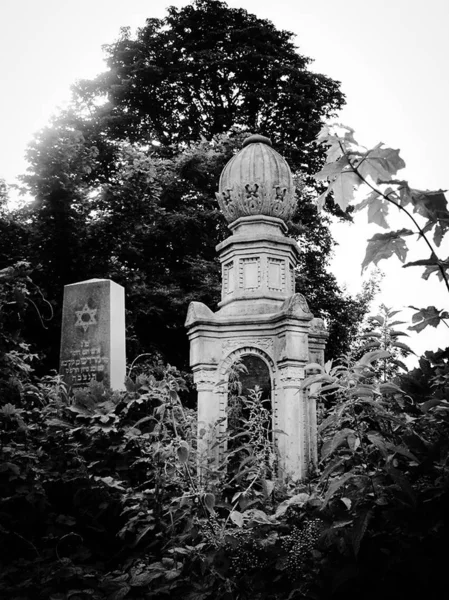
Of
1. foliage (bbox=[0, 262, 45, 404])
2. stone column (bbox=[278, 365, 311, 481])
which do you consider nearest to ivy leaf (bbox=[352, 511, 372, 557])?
foliage (bbox=[0, 262, 45, 404])

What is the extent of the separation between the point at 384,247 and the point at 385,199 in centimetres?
13

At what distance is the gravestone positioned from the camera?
7754 millimetres

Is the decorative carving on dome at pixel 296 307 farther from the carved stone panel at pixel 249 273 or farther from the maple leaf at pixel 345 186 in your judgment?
the maple leaf at pixel 345 186

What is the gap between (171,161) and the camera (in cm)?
1691

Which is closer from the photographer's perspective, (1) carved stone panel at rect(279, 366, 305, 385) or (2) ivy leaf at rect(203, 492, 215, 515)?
(2) ivy leaf at rect(203, 492, 215, 515)

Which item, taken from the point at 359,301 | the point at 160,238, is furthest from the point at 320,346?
the point at 359,301

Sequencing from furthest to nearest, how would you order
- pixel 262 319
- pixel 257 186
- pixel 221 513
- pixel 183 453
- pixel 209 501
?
1. pixel 257 186
2. pixel 262 319
3. pixel 221 513
4. pixel 183 453
5. pixel 209 501

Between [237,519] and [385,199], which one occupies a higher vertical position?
[385,199]

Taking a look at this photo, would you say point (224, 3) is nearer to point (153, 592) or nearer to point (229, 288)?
point (229, 288)

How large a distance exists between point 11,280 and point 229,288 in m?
3.52

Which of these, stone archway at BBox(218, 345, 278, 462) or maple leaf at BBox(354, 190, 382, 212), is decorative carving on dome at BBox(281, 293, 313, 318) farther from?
maple leaf at BBox(354, 190, 382, 212)

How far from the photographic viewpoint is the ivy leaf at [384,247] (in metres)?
1.49

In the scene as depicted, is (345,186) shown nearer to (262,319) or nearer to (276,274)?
(262,319)

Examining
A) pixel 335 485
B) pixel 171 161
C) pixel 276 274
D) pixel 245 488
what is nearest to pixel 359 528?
pixel 335 485
